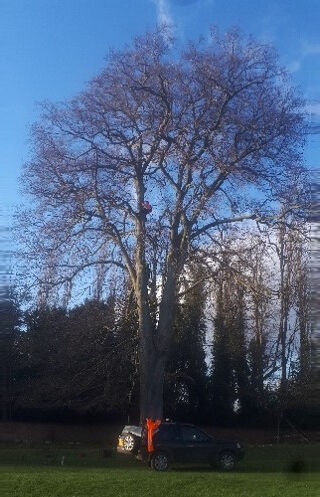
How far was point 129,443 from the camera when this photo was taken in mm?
26969

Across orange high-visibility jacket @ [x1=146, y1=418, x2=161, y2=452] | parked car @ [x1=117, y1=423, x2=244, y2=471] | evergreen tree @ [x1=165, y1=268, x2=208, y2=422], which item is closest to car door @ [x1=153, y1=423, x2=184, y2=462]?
parked car @ [x1=117, y1=423, x2=244, y2=471]

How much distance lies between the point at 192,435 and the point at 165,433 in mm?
921

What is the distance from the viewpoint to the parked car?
2511cm

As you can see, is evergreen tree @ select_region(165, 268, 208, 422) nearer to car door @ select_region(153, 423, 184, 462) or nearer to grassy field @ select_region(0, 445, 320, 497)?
grassy field @ select_region(0, 445, 320, 497)

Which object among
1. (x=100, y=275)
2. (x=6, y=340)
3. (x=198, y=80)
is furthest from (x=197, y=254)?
(x=6, y=340)

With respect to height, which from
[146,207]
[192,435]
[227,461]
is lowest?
[227,461]

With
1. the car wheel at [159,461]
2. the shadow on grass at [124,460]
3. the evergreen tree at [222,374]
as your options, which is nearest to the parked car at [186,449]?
the car wheel at [159,461]

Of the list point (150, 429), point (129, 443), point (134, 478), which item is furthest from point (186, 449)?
point (134, 478)

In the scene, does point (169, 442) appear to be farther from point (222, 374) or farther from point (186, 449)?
point (222, 374)

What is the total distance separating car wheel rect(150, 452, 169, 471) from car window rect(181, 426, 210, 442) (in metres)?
0.92

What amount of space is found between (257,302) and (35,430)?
15.0 m

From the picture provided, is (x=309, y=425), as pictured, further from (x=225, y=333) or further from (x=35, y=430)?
(x=35, y=430)

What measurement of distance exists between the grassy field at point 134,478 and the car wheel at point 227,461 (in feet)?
1.41

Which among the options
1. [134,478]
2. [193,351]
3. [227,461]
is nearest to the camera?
[134,478]
